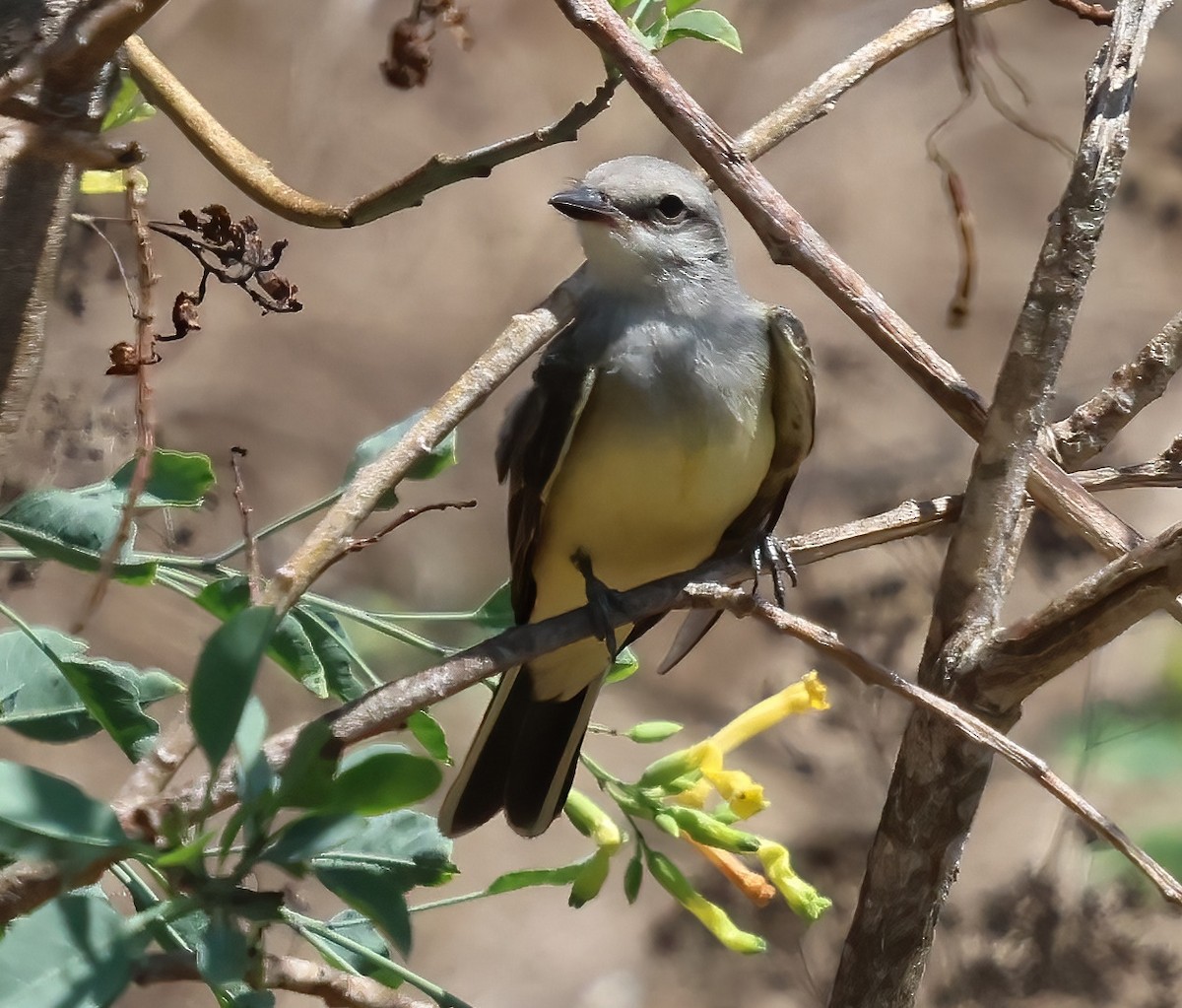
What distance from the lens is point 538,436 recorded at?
5.60 ft

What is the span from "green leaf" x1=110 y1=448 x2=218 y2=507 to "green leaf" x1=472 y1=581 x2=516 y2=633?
353 mm

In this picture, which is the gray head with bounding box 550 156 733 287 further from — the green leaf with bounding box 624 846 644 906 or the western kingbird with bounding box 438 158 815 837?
the green leaf with bounding box 624 846 644 906

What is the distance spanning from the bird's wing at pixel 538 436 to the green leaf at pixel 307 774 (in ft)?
3.01

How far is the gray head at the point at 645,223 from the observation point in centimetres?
181

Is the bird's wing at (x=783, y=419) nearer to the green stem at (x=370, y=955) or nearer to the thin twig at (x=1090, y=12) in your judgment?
the thin twig at (x=1090, y=12)

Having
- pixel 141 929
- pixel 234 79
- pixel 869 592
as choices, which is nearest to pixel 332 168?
pixel 234 79

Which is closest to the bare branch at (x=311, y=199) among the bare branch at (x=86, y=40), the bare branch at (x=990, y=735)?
the bare branch at (x=86, y=40)

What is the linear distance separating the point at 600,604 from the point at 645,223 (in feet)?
1.97

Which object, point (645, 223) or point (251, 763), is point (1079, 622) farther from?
point (645, 223)

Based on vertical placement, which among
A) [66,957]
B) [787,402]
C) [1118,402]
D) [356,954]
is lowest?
[356,954]

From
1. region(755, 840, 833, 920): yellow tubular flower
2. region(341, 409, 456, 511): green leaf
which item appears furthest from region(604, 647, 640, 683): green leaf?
region(341, 409, 456, 511): green leaf

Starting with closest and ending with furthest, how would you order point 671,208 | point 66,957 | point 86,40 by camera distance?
point 66,957 → point 86,40 → point 671,208

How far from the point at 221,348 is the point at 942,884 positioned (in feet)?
8.47

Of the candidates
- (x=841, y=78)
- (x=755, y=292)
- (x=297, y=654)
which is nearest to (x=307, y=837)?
(x=297, y=654)
